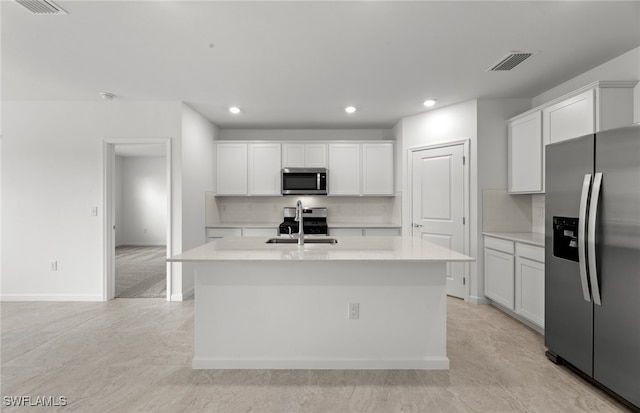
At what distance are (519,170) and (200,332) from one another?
3647mm

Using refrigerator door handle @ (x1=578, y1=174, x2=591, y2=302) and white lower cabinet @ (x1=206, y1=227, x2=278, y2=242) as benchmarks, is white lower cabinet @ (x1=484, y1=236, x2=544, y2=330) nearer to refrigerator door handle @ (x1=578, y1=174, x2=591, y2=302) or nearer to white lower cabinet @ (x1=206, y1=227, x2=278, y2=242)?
refrigerator door handle @ (x1=578, y1=174, x2=591, y2=302)

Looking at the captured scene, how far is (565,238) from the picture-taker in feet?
7.51

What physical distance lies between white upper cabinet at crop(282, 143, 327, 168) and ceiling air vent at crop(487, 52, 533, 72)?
265 centimetres

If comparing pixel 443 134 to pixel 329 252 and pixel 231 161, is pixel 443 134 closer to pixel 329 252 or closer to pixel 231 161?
pixel 329 252

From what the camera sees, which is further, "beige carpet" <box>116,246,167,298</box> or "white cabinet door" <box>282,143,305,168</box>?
"white cabinet door" <box>282,143,305,168</box>

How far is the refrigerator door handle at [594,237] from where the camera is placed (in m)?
2.01

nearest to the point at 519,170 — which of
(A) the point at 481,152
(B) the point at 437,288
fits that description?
(A) the point at 481,152

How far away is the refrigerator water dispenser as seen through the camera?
7.22 ft

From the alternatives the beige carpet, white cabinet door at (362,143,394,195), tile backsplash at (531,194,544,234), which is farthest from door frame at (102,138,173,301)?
tile backsplash at (531,194,544,234)

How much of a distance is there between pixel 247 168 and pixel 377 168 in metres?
2.09

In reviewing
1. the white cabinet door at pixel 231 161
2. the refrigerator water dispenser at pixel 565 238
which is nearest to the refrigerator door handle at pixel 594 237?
the refrigerator water dispenser at pixel 565 238

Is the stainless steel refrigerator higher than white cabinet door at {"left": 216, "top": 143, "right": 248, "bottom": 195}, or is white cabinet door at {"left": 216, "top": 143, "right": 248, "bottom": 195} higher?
white cabinet door at {"left": 216, "top": 143, "right": 248, "bottom": 195}

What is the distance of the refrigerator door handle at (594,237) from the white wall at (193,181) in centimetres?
396

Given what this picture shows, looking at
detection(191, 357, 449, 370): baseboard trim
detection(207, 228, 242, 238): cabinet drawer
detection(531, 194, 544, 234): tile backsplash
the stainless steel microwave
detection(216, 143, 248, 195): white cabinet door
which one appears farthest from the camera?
detection(216, 143, 248, 195): white cabinet door
